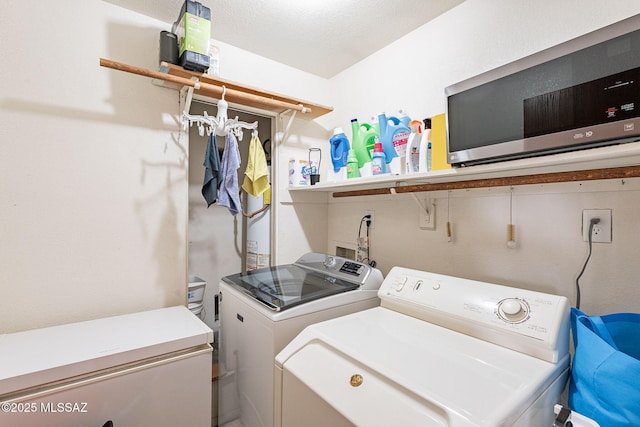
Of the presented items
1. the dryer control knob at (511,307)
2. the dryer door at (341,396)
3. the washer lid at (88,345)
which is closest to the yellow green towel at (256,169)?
the washer lid at (88,345)

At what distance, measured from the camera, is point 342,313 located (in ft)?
4.93

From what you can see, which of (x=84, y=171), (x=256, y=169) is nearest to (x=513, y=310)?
(x=256, y=169)

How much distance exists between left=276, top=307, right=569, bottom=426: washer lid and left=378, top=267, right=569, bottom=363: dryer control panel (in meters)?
0.04

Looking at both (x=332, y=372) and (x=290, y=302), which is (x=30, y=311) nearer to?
(x=290, y=302)

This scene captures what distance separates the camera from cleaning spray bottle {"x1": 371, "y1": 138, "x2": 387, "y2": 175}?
164cm

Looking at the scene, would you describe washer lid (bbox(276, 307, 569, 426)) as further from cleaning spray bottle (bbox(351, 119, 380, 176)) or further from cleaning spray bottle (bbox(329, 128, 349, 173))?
cleaning spray bottle (bbox(329, 128, 349, 173))

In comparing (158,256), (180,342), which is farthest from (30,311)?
(180,342)

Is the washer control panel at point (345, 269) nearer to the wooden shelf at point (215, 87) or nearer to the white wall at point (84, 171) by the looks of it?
the white wall at point (84, 171)

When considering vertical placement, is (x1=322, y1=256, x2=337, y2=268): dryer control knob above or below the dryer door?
above

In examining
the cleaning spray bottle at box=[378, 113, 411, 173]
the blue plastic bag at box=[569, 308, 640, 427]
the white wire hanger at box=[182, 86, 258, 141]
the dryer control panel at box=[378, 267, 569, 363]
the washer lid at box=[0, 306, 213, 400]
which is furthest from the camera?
the white wire hanger at box=[182, 86, 258, 141]

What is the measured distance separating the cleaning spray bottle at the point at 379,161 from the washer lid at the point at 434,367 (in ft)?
2.63

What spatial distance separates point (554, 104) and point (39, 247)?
7.55 ft

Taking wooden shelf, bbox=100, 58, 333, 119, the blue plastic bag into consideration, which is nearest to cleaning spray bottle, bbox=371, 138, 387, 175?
wooden shelf, bbox=100, 58, 333, 119

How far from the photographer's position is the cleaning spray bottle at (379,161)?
164cm
